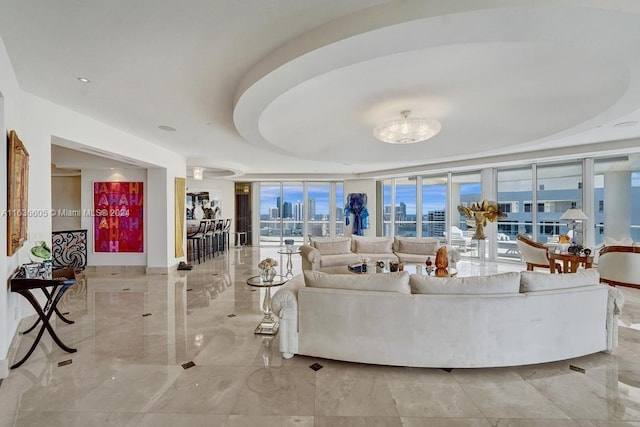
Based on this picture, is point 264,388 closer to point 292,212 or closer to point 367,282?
point 367,282

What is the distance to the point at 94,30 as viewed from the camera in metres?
2.15

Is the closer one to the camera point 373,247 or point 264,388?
point 264,388

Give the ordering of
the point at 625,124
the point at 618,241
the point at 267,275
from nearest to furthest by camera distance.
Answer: the point at 267,275 < the point at 625,124 < the point at 618,241

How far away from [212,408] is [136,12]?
2811mm

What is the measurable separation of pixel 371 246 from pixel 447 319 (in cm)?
400

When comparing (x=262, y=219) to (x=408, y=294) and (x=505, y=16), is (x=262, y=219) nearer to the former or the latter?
(x=408, y=294)

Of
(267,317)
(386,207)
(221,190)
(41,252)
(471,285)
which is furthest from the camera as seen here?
(221,190)

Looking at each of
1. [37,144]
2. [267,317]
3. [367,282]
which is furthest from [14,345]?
[367,282]

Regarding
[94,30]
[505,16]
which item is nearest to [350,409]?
[505,16]

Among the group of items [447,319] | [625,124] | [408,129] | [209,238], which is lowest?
[447,319]

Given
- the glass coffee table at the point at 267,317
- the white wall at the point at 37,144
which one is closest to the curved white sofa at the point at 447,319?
the glass coffee table at the point at 267,317

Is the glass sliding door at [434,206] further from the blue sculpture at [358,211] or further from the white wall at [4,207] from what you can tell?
the white wall at [4,207]

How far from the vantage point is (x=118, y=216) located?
6.60m

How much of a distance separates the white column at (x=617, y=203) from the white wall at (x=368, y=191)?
20.3 ft
